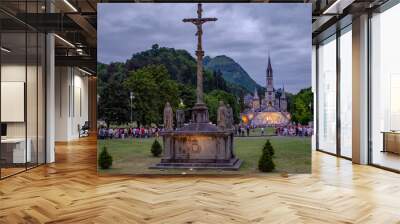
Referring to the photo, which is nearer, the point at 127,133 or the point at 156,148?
the point at 156,148

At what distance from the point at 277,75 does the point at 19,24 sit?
4.91 metres

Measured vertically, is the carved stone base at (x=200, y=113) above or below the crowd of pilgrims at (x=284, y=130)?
above

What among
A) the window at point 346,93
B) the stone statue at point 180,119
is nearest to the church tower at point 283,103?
the stone statue at point 180,119

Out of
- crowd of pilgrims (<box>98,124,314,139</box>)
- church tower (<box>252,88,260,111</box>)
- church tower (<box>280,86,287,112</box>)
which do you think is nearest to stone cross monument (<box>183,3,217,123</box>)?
crowd of pilgrims (<box>98,124,314,139</box>)

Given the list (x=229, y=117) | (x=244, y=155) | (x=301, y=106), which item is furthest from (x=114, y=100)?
(x=301, y=106)

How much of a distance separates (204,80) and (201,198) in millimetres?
2547

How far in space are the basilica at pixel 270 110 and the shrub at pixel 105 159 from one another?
2545 millimetres

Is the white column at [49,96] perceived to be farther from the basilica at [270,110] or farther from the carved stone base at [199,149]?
the basilica at [270,110]

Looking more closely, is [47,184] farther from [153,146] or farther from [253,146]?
[253,146]

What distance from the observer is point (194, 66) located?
7.53 metres

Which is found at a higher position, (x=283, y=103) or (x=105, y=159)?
(x=283, y=103)

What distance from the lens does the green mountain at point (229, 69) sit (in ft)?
24.8

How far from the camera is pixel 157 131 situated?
7.46 metres

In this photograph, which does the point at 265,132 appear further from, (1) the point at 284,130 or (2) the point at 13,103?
(2) the point at 13,103
